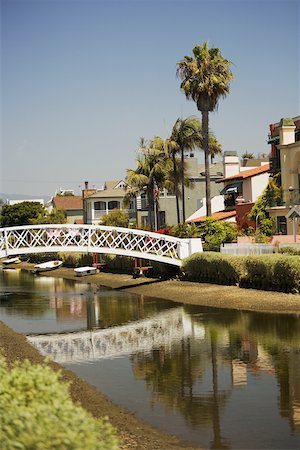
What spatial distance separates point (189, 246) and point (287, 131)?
10.7 m

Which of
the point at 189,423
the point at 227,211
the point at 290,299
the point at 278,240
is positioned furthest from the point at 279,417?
the point at 227,211

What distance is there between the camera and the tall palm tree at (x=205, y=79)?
55250mm

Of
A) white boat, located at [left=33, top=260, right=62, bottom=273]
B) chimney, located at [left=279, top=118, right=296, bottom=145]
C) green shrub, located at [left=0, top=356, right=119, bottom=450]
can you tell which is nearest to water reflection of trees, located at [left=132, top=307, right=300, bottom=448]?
green shrub, located at [left=0, top=356, right=119, bottom=450]

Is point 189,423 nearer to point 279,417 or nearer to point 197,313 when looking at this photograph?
point 279,417

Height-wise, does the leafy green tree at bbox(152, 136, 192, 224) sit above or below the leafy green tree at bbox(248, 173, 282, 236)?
above

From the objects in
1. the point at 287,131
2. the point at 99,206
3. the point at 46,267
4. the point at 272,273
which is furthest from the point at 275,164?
the point at 99,206

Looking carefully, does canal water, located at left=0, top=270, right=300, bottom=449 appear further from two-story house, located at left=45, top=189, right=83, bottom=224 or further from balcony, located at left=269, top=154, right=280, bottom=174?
two-story house, located at left=45, top=189, right=83, bottom=224

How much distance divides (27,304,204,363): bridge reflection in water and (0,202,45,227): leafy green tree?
309ft

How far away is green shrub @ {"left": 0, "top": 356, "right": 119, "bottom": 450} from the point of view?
27.1 feet

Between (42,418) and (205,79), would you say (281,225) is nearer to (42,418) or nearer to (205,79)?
(205,79)

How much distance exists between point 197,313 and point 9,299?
54.8 ft

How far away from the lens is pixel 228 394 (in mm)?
19766

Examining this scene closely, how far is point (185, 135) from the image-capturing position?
66312 millimetres

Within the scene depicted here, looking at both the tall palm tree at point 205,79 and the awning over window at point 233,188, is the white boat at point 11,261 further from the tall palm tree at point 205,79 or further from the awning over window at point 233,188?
the tall palm tree at point 205,79
